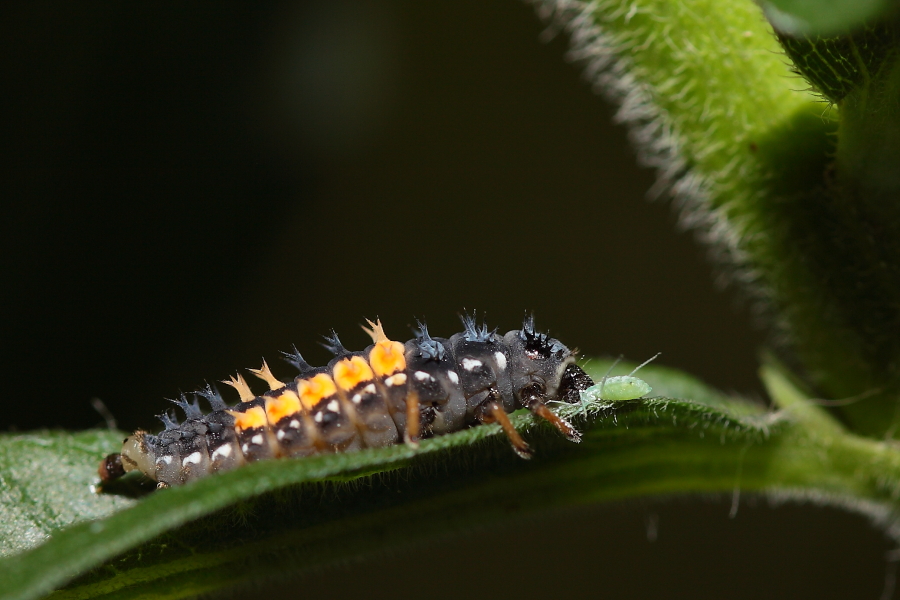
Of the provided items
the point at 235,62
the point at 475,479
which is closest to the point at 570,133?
the point at 235,62

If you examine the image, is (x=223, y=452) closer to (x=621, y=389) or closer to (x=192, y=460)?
(x=192, y=460)

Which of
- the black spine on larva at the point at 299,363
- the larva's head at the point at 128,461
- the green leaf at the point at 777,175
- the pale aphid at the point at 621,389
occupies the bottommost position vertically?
the larva's head at the point at 128,461

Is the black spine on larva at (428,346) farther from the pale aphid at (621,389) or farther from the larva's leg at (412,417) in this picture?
the pale aphid at (621,389)

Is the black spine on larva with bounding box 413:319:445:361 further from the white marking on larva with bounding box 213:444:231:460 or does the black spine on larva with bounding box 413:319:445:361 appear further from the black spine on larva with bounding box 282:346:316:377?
the white marking on larva with bounding box 213:444:231:460

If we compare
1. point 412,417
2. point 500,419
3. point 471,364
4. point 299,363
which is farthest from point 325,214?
point 500,419

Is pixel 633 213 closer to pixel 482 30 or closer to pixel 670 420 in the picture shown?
pixel 482 30

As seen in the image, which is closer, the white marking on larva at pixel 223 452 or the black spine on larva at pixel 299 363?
the white marking on larva at pixel 223 452

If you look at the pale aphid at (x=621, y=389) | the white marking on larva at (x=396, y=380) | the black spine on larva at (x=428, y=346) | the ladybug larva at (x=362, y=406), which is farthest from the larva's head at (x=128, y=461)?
the pale aphid at (x=621, y=389)
